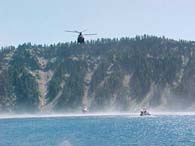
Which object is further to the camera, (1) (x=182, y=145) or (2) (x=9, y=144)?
(2) (x=9, y=144)

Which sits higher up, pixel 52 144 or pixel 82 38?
pixel 82 38

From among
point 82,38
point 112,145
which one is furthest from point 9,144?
point 82,38

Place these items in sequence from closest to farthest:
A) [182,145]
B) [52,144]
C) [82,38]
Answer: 1. [82,38]
2. [182,145]
3. [52,144]

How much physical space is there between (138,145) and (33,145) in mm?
24479

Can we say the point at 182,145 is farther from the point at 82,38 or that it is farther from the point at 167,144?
the point at 82,38

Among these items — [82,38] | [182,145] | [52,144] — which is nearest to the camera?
[82,38]

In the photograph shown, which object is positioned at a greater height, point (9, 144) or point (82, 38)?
point (82, 38)

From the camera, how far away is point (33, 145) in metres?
121

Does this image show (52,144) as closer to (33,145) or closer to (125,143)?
(33,145)

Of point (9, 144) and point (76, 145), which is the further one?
point (9, 144)

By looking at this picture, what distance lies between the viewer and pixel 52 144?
12344 centimetres

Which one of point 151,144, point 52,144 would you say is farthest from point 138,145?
point 52,144

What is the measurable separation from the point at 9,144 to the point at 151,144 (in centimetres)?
3630

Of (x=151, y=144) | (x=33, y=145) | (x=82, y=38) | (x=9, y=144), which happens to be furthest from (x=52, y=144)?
(x=82, y=38)
